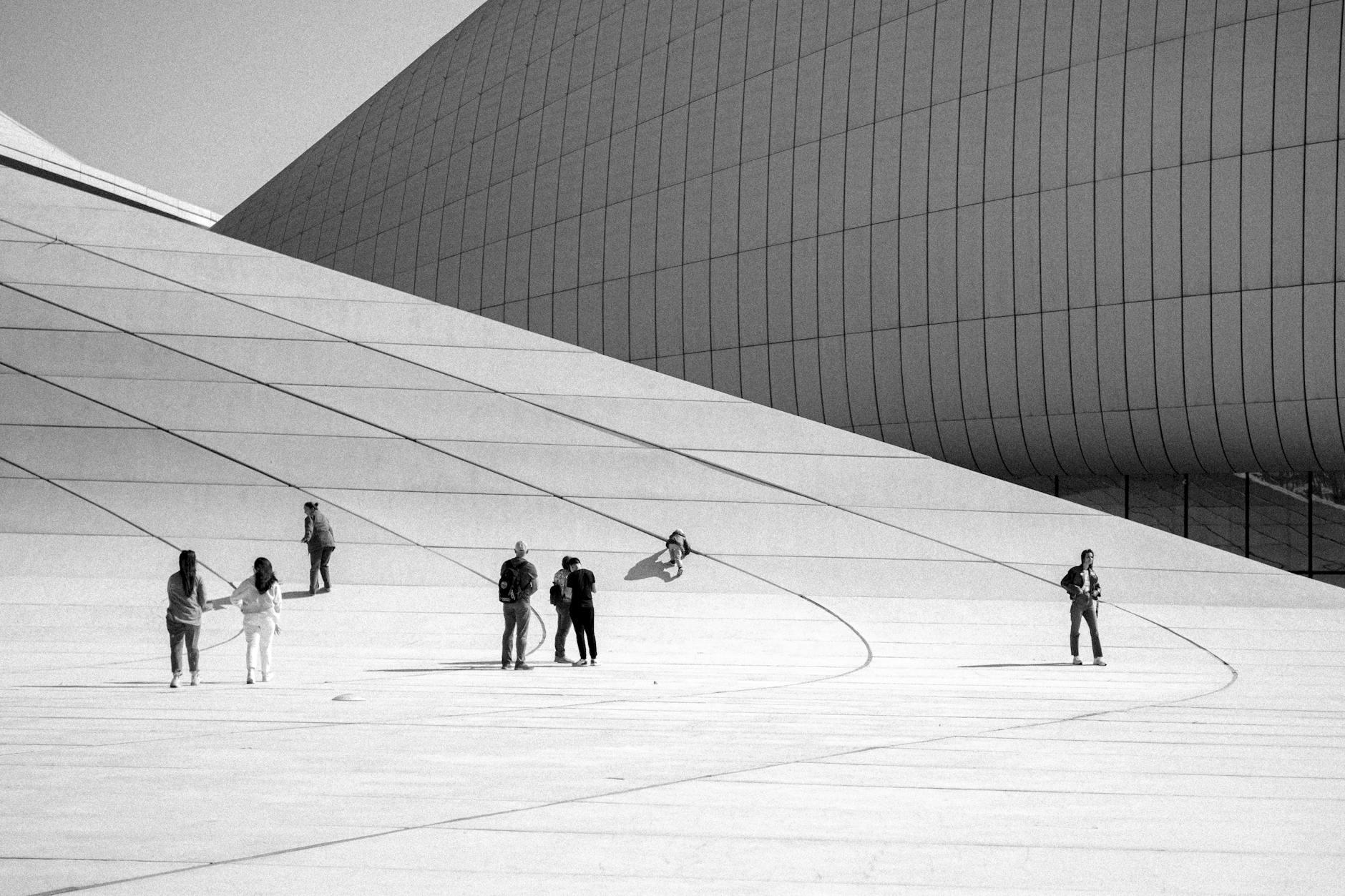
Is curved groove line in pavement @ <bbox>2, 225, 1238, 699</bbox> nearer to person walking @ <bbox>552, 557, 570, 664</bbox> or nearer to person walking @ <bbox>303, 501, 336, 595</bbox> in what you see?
person walking @ <bbox>552, 557, 570, 664</bbox>

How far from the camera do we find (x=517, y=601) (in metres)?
13.9

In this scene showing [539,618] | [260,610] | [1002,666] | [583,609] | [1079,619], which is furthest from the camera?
[539,618]

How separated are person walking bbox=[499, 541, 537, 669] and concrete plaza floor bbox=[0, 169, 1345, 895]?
0.30m

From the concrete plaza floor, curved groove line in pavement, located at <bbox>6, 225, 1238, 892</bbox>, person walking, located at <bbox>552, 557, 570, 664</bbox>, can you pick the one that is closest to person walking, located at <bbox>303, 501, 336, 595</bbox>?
the concrete plaza floor

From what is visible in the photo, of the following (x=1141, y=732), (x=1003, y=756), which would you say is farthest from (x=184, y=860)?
(x=1141, y=732)

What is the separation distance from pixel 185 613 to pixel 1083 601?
8816 millimetres

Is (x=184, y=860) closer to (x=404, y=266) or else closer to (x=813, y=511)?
(x=813, y=511)

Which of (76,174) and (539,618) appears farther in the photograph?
(76,174)

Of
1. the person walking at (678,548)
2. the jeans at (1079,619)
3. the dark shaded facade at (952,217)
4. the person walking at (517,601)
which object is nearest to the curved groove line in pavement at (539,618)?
the person walking at (678,548)

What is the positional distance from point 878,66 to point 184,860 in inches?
1064

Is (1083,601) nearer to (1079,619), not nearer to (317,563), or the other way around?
(1079,619)

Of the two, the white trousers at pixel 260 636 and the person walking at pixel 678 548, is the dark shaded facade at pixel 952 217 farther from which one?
the white trousers at pixel 260 636

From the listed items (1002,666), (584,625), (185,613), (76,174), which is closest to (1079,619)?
(1002,666)

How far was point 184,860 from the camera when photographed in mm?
4695
